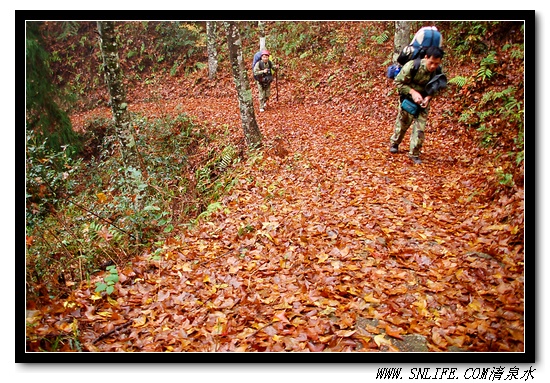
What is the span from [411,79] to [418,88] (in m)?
0.21

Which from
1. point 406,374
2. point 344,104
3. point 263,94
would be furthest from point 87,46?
point 406,374

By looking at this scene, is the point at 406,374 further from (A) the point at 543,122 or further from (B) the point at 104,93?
(B) the point at 104,93

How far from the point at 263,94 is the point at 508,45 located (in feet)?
23.0

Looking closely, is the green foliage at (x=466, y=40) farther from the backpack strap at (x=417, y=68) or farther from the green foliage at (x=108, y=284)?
the green foliage at (x=108, y=284)

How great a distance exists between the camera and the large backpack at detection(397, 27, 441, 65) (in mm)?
4781

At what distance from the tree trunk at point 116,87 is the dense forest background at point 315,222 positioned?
11.9 inches

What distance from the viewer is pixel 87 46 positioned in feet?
48.1

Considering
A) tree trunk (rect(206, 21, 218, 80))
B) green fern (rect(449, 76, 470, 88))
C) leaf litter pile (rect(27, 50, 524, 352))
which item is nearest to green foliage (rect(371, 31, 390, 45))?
green fern (rect(449, 76, 470, 88))

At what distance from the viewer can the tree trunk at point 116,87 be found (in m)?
5.25

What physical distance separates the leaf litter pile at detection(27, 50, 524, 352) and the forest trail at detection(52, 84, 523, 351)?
0.04ft

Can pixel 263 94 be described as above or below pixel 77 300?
above

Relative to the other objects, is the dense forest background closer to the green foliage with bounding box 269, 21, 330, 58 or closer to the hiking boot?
the hiking boot

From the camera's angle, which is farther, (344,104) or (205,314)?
(344,104)

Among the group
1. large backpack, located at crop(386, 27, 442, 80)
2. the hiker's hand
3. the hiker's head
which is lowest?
the hiker's hand
